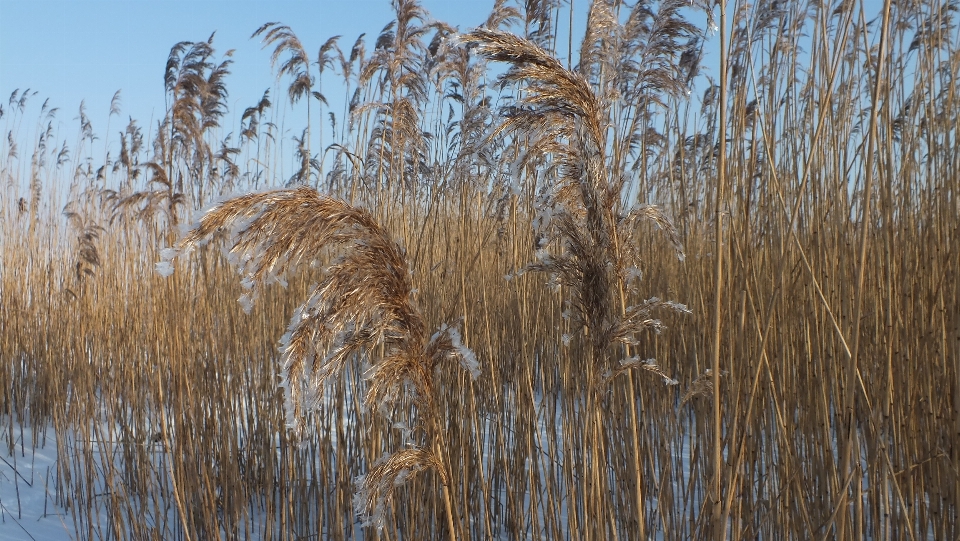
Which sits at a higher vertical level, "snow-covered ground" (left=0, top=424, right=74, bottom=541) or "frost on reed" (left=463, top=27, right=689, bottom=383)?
"frost on reed" (left=463, top=27, right=689, bottom=383)

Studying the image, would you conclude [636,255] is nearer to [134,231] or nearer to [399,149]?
[399,149]

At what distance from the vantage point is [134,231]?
3.78 m

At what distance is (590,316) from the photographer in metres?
1.30

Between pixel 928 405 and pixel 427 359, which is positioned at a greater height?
pixel 427 359

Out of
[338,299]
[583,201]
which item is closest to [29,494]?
[338,299]

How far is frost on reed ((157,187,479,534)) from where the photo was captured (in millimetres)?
1073

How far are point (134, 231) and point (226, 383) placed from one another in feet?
5.70

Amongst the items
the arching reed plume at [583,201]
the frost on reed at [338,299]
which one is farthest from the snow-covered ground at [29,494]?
the arching reed plume at [583,201]

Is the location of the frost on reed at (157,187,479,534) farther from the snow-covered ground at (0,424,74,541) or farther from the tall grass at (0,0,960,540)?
the snow-covered ground at (0,424,74,541)

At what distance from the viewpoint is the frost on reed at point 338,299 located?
1073 millimetres

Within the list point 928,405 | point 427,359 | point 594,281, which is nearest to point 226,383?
point 427,359

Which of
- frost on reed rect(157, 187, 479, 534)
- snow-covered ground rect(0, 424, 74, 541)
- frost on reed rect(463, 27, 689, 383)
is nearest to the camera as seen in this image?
frost on reed rect(157, 187, 479, 534)

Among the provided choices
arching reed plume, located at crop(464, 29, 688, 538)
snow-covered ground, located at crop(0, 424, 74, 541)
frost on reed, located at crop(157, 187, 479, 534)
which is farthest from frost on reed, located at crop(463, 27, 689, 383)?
snow-covered ground, located at crop(0, 424, 74, 541)

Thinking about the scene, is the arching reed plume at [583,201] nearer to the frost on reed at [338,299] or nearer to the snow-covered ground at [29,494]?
the frost on reed at [338,299]
